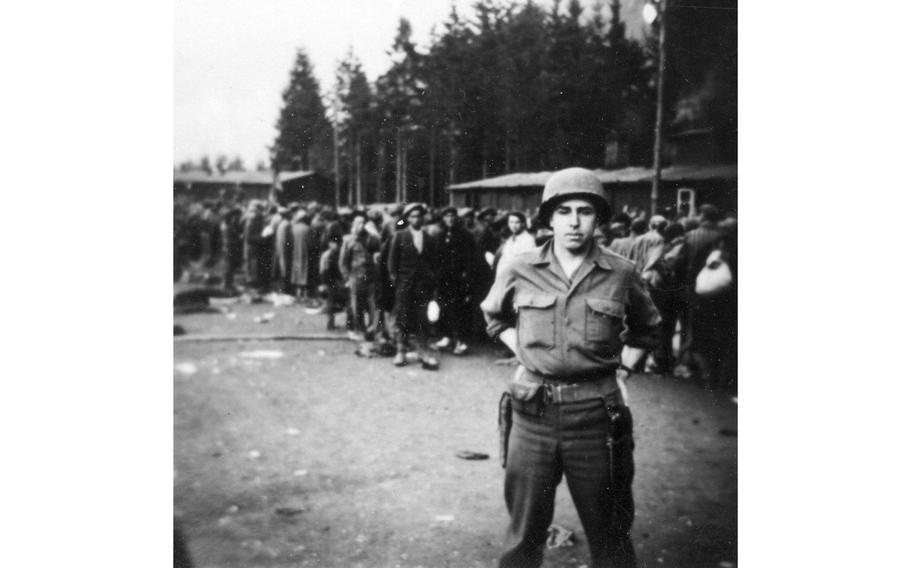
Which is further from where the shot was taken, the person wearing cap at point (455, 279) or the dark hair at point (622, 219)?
the person wearing cap at point (455, 279)

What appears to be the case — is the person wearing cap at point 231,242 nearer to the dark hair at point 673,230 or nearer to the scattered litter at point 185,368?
the scattered litter at point 185,368

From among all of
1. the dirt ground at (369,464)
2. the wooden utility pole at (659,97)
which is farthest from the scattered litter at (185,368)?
the wooden utility pole at (659,97)

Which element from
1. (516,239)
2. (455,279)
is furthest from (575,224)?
(455,279)

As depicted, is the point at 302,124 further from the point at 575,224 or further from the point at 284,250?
the point at 575,224

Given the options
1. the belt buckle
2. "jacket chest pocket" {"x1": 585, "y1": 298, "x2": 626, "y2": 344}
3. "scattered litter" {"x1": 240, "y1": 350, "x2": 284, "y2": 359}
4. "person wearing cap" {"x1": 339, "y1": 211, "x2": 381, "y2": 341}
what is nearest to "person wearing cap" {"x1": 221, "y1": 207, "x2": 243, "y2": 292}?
"scattered litter" {"x1": 240, "y1": 350, "x2": 284, "y2": 359}

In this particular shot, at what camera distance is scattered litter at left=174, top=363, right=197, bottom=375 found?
344 centimetres

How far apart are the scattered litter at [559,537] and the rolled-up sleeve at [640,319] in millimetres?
1057

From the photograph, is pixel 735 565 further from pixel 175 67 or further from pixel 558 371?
pixel 175 67

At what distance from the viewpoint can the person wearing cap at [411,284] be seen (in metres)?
4.02

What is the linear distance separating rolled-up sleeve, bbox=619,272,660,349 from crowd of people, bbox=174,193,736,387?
584 millimetres

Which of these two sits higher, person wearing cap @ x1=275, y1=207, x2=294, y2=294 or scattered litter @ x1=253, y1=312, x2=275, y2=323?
person wearing cap @ x1=275, y1=207, x2=294, y2=294

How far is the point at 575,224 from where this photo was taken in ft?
9.24

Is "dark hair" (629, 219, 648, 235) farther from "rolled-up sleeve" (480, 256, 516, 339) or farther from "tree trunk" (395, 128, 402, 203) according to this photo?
"tree trunk" (395, 128, 402, 203)

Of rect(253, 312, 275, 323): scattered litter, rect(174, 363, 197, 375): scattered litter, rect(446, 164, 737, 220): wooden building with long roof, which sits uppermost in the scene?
rect(446, 164, 737, 220): wooden building with long roof
